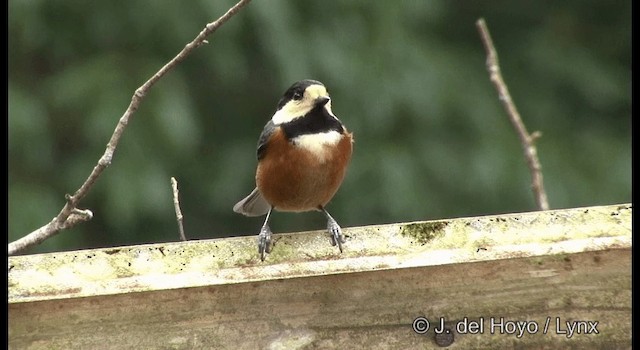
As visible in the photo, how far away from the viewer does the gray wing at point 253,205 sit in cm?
321

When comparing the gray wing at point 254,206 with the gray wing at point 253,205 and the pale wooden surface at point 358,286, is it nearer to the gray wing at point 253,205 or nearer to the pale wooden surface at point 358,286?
the gray wing at point 253,205

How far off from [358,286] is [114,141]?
20.6 inches

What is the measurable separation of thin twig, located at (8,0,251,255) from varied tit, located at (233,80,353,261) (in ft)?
3.13

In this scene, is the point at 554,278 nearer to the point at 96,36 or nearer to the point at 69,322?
the point at 69,322

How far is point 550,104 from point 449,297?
531 centimetres

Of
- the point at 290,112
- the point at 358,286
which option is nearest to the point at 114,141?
the point at 358,286

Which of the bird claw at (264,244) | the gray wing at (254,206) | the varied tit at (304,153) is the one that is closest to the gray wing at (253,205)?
the gray wing at (254,206)

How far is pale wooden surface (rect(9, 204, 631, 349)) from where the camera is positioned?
187cm

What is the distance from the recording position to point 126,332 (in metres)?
1.87

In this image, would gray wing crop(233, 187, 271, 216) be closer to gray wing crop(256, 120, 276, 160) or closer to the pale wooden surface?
gray wing crop(256, 120, 276, 160)

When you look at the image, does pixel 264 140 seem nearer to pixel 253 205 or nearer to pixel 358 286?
pixel 253 205

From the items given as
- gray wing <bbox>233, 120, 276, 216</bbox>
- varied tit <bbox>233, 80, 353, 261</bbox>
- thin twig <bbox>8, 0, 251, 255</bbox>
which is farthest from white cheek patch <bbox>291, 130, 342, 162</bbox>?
thin twig <bbox>8, 0, 251, 255</bbox>

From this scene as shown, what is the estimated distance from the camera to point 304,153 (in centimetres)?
288

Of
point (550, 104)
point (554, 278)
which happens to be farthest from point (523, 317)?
point (550, 104)
